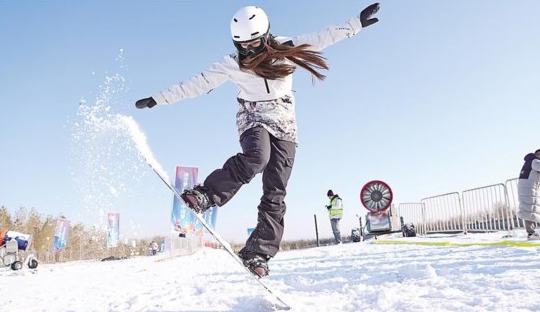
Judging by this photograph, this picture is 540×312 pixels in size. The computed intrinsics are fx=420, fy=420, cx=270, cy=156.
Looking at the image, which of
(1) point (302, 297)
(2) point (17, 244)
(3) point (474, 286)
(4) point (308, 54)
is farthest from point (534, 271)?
(2) point (17, 244)

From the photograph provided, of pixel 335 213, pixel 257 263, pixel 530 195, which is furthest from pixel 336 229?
pixel 257 263

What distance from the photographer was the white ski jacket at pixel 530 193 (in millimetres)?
8227

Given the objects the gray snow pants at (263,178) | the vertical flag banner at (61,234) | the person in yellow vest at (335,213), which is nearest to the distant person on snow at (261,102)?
the gray snow pants at (263,178)

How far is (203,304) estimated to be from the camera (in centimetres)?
288

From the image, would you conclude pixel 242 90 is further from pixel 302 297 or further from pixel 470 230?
pixel 470 230

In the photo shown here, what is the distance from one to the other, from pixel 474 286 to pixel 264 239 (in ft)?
4.69

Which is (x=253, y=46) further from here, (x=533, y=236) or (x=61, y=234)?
(x=61, y=234)

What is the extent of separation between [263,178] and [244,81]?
0.79 metres

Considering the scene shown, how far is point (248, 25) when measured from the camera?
3.21 metres

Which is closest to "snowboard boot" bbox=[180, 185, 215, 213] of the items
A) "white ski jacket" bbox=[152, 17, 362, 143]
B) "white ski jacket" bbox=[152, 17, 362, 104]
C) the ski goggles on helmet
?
"white ski jacket" bbox=[152, 17, 362, 143]

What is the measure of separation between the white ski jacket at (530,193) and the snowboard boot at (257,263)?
7.27 meters

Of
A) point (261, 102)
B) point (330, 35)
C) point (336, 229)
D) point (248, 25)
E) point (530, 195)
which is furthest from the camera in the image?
point (336, 229)

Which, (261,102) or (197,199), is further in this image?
(261,102)

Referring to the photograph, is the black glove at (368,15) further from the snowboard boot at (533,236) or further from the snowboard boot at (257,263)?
the snowboard boot at (533,236)
